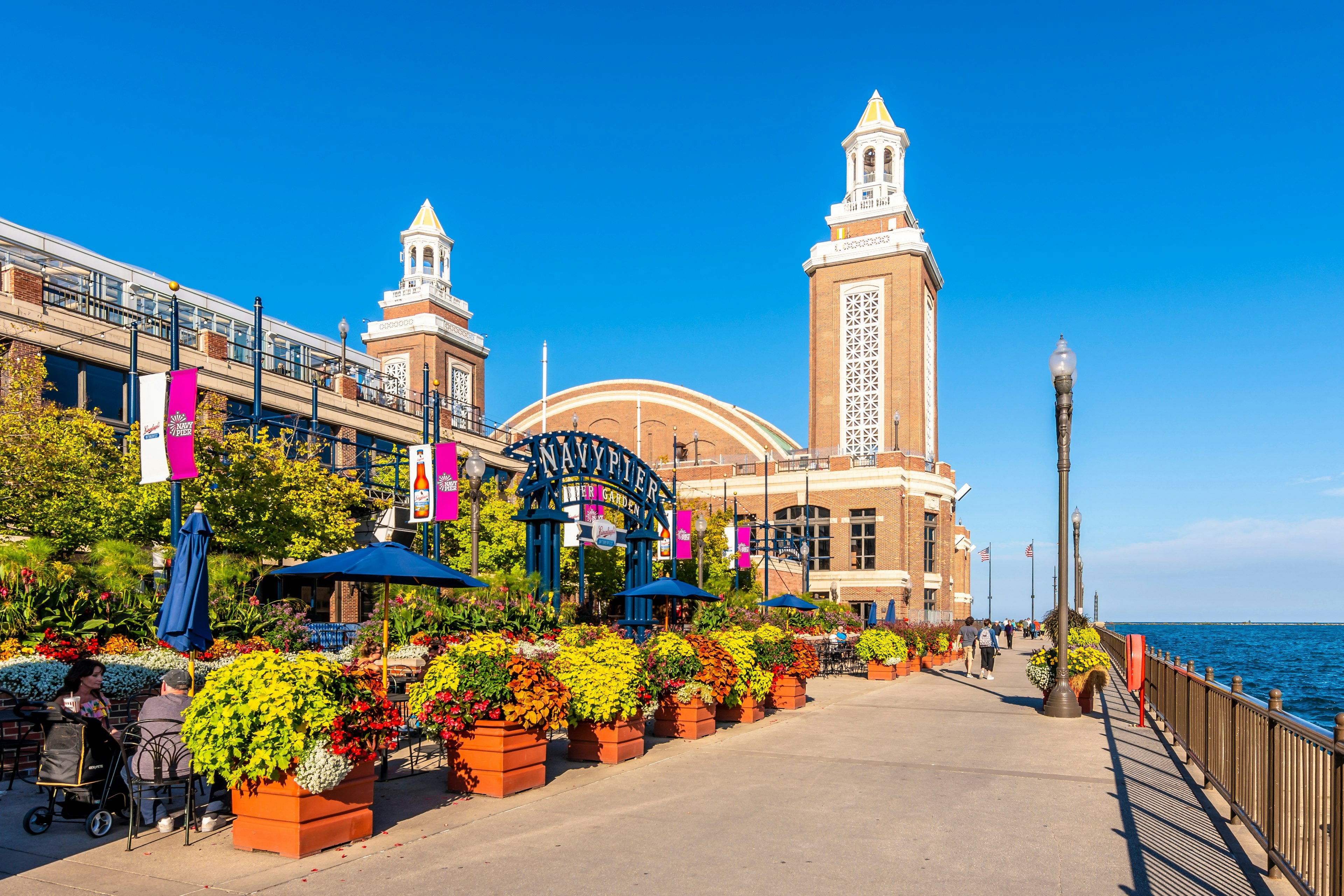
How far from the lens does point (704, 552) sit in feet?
161

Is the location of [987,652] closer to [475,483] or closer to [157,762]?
[475,483]

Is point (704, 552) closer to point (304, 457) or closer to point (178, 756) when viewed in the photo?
point (304, 457)

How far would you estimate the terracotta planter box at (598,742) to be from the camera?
11.2 metres

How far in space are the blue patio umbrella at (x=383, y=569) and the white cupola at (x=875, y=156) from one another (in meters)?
64.1

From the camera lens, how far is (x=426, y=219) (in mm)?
85188

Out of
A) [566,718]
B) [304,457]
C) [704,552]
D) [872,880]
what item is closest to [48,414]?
[304,457]

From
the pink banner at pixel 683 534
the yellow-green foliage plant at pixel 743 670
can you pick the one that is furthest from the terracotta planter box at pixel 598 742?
the pink banner at pixel 683 534

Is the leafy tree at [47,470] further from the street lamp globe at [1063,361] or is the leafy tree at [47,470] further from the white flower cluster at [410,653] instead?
the street lamp globe at [1063,361]

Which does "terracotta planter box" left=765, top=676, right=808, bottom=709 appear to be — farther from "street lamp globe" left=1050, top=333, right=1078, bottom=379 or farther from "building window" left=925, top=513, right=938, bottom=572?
"building window" left=925, top=513, right=938, bottom=572

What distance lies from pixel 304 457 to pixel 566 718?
2322cm

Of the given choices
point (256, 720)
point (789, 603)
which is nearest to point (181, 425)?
point (256, 720)

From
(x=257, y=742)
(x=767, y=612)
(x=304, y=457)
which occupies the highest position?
(x=304, y=457)

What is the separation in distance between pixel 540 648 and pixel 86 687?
9.44 meters

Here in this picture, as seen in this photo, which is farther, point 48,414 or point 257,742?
point 48,414
